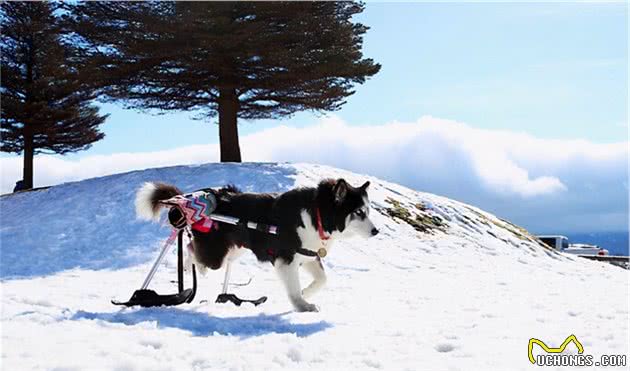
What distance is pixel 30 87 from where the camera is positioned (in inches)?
947

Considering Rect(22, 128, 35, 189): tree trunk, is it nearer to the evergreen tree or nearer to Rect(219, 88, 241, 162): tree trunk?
the evergreen tree

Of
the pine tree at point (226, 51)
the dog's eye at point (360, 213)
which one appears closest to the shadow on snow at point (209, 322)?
the dog's eye at point (360, 213)

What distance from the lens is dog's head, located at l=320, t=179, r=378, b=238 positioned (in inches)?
261

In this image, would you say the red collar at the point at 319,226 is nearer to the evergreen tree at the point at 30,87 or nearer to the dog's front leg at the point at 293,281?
the dog's front leg at the point at 293,281

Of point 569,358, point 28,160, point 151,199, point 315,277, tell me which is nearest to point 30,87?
point 28,160

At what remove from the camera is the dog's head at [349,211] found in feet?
21.7

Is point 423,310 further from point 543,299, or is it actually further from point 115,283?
point 115,283

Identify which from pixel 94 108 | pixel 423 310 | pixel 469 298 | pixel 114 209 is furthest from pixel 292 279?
pixel 94 108

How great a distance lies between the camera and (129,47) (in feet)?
60.6

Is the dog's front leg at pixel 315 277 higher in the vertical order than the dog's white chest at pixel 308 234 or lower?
lower

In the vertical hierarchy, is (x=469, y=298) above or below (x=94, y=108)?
below

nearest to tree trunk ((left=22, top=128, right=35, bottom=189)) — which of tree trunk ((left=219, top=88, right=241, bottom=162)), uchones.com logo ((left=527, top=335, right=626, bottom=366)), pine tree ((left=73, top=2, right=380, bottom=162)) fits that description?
pine tree ((left=73, top=2, right=380, bottom=162))

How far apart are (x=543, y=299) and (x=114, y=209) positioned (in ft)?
31.5

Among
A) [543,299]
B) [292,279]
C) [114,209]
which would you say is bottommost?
[543,299]
